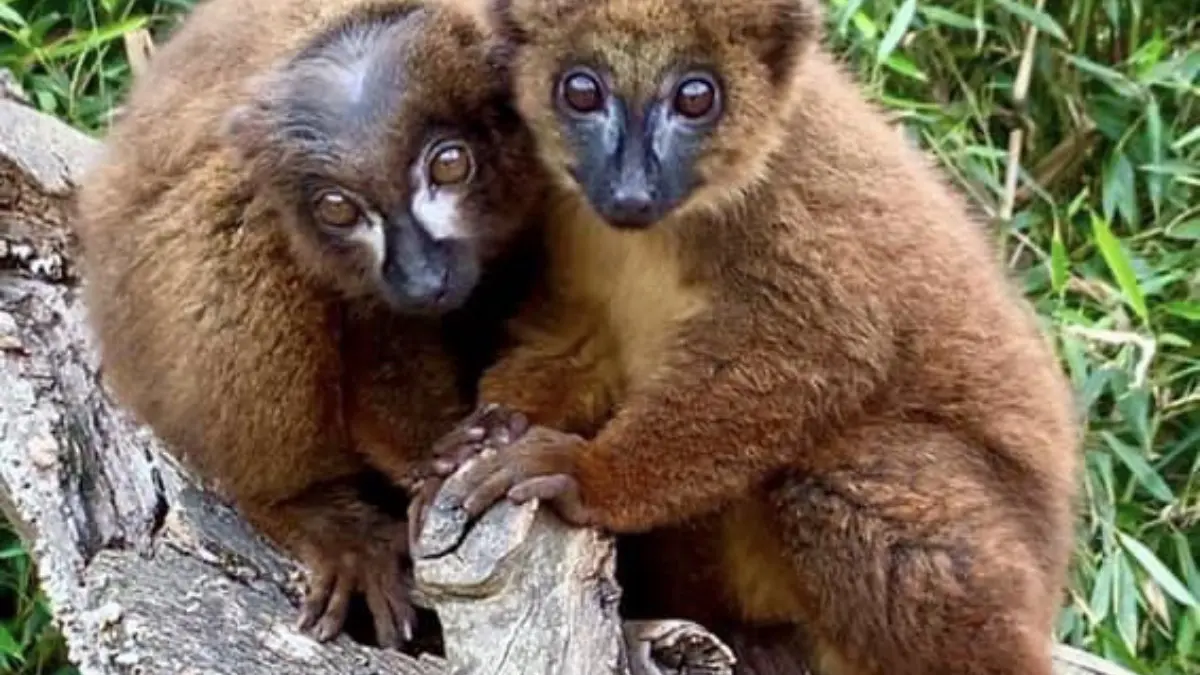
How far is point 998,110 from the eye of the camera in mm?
6410

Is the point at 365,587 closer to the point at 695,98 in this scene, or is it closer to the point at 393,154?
the point at 393,154

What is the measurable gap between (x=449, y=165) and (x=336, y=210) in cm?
18

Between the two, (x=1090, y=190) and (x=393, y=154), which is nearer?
(x=393, y=154)

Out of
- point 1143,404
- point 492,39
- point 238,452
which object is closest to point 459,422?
point 238,452

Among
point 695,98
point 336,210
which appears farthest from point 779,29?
point 336,210

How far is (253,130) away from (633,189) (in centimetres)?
62

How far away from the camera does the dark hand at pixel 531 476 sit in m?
3.54

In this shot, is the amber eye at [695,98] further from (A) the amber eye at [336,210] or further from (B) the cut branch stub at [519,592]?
(B) the cut branch stub at [519,592]

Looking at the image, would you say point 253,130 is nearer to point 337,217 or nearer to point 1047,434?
point 337,217

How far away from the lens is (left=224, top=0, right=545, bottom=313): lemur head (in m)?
3.68

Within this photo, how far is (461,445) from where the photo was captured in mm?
3746

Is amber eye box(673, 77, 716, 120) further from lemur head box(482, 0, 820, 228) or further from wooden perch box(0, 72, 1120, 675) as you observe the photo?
wooden perch box(0, 72, 1120, 675)

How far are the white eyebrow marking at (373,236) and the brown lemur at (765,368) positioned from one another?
0.29 meters

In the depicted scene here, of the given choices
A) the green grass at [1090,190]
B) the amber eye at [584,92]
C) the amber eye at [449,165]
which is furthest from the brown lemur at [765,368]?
the green grass at [1090,190]
